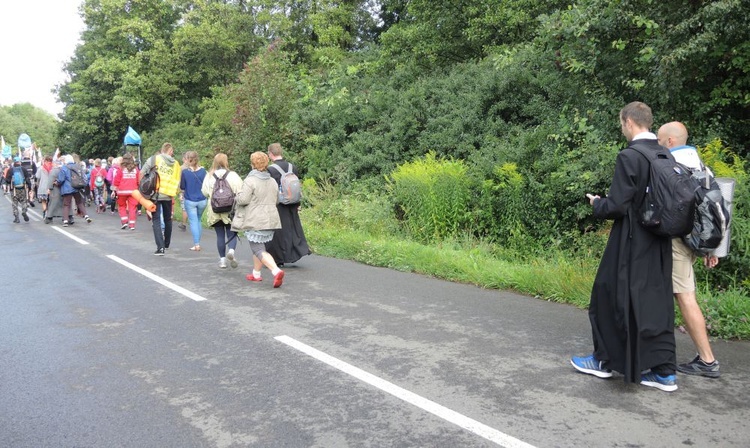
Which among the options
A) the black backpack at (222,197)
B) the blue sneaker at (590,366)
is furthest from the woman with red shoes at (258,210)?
the blue sneaker at (590,366)

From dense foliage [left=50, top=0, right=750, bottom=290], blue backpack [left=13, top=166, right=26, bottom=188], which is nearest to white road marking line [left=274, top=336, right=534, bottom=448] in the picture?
dense foliage [left=50, top=0, right=750, bottom=290]

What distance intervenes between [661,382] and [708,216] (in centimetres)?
128

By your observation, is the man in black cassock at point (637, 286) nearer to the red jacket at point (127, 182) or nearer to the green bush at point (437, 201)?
the green bush at point (437, 201)

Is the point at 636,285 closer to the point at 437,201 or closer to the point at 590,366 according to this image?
the point at 590,366

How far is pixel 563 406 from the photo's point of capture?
13.9 feet

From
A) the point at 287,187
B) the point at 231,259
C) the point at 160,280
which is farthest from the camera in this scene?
the point at 231,259

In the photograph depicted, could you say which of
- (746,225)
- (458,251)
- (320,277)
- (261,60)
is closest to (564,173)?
(458,251)

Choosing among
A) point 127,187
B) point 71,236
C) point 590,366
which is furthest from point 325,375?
point 127,187

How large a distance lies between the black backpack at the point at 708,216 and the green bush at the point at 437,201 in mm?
7202

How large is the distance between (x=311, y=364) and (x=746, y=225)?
535 cm

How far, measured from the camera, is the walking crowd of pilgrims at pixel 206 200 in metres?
8.69

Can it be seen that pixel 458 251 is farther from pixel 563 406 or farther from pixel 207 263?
pixel 563 406

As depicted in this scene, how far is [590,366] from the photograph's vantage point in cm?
483

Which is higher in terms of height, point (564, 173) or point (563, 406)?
point (564, 173)
